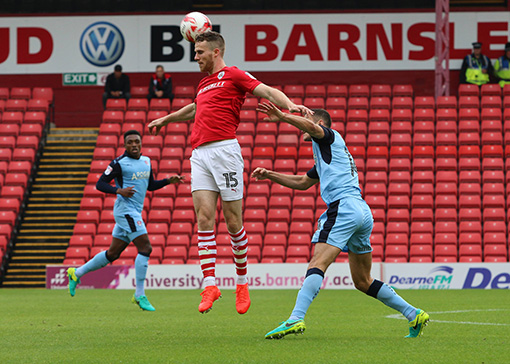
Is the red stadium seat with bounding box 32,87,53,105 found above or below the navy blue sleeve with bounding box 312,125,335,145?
above

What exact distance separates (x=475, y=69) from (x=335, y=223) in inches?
631

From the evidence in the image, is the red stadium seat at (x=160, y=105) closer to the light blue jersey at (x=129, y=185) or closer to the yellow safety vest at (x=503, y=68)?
the yellow safety vest at (x=503, y=68)

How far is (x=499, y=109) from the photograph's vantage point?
20.2 metres

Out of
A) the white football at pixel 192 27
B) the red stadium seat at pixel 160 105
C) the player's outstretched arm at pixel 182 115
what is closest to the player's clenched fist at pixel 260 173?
the player's outstretched arm at pixel 182 115

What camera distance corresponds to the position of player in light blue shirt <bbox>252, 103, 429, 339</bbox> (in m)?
6.43

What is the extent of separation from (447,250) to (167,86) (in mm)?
8679

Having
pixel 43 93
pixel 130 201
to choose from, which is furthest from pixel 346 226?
pixel 43 93

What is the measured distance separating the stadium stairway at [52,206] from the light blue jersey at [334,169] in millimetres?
12378

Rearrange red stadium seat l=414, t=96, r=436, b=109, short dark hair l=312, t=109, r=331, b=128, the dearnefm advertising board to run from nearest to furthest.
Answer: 1. short dark hair l=312, t=109, r=331, b=128
2. the dearnefm advertising board
3. red stadium seat l=414, t=96, r=436, b=109

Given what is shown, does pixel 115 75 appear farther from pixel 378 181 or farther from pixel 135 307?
pixel 135 307

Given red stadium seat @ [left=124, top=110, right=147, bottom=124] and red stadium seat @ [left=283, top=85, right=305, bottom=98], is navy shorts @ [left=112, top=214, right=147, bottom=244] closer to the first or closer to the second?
red stadium seat @ [left=124, top=110, right=147, bottom=124]

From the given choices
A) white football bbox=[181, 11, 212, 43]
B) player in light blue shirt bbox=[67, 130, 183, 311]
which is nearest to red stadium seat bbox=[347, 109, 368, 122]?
player in light blue shirt bbox=[67, 130, 183, 311]

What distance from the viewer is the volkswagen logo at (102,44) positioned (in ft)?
77.4

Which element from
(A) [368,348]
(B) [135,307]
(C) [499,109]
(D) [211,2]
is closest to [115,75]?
(D) [211,2]
